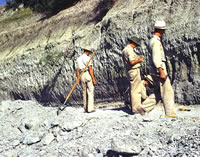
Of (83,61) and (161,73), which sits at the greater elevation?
(83,61)

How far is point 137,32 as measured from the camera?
8641 millimetres

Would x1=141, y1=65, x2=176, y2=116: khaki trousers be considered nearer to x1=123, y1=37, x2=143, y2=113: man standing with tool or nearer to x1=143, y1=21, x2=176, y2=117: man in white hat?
x1=143, y1=21, x2=176, y2=117: man in white hat

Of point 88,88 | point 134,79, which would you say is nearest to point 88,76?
point 88,88

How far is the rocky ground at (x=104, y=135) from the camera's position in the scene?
495 centimetres

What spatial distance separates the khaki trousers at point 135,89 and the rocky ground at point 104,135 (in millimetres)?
336

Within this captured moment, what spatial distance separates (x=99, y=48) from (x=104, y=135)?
4.25m

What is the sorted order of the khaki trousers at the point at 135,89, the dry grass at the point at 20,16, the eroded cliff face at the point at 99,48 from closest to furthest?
the khaki trousers at the point at 135,89 < the eroded cliff face at the point at 99,48 < the dry grass at the point at 20,16

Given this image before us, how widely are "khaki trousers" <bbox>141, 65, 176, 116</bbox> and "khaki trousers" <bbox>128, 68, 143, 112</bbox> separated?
1.07ft

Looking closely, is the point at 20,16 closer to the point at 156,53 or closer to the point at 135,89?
the point at 135,89

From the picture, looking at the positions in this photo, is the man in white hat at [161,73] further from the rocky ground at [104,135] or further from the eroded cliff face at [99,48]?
the eroded cliff face at [99,48]

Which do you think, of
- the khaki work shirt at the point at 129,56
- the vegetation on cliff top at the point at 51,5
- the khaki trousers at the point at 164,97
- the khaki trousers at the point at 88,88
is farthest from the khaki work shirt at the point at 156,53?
the vegetation on cliff top at the point at 51,5

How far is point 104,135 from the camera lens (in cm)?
632

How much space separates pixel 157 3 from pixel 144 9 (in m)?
0.45

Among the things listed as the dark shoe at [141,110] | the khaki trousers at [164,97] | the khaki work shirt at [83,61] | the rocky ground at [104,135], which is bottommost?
the rocky ground at [104,135]
